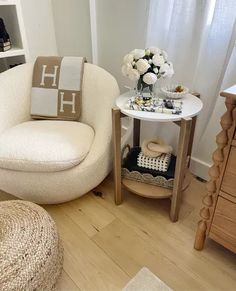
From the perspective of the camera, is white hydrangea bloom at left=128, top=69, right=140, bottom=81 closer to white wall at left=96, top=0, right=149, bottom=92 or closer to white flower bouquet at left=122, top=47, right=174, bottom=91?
white flower bouquet at left=122, top=47, right=174, bottom=91

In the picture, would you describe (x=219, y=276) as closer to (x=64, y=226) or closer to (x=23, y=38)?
(x=64, y=226)

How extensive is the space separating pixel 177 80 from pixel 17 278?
49.7 inches

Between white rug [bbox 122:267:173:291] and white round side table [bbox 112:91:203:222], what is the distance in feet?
1.14

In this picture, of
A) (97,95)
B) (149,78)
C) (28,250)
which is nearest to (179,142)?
(149,78)

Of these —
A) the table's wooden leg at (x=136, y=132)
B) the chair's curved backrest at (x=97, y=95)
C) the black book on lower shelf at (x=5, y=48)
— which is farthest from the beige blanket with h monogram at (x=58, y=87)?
the table's wooden leg at (x=136, y=132)

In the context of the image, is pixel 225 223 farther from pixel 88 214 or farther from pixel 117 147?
pixel 88 214

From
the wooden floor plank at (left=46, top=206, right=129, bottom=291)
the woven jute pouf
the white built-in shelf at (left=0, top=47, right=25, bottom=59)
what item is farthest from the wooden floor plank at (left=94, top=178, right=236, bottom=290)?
the white built-in shelf at (left=0, top=47, right=25, bottom=59)

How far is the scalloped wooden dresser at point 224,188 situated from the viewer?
32.7 inches

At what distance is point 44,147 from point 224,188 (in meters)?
0.87

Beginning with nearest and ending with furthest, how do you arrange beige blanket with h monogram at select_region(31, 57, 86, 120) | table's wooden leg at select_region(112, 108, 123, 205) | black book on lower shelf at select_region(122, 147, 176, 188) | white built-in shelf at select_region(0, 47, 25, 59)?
1. table's wooden leg at select_region(112, 108, 123, 205)
2. black book on lower shelf at select_region(122, 147, 176, 188)
3. beige blanket with h monogram at select_region(31, 57, 86, 120)
4. white built-in shelf at select_region(0, 47, 25, 59)

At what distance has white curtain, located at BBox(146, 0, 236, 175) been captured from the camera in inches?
45.2

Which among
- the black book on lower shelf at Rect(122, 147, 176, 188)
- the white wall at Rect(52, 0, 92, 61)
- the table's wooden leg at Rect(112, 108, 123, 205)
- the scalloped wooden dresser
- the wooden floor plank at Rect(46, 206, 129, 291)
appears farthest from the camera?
the white wall at Rect(52, 0, 92, 61)

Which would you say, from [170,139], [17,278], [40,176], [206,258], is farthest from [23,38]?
[206,258]

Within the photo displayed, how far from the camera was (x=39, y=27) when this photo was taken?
6.45ft
